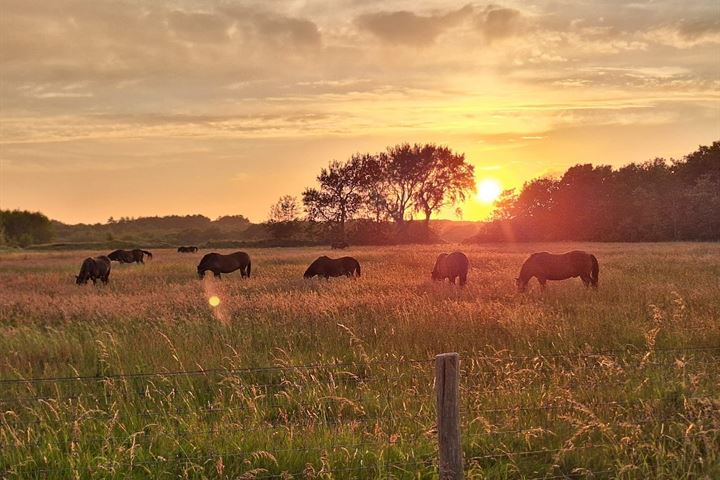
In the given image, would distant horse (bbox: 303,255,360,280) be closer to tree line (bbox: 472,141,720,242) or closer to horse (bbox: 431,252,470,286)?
horse (bbox: 431,252,470,286)

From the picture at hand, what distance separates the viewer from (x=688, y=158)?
71875mm

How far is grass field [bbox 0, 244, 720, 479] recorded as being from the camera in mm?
5047

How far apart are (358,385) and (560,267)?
12.8 metres

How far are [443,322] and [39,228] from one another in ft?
361

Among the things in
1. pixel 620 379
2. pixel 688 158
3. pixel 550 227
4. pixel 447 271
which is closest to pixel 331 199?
pixel 550 227

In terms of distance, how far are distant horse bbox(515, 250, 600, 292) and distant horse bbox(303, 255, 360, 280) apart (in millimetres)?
7827

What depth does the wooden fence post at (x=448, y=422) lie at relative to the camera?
4.00 metres

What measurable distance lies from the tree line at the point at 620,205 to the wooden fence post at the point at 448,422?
6665cm

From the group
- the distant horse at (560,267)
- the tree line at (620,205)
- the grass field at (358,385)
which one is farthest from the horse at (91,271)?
the tree line at (620,205)

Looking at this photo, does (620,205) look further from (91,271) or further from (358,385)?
(358,385)

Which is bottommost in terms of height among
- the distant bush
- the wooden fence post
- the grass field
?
the grass field

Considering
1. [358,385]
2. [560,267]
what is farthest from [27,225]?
[358,385]

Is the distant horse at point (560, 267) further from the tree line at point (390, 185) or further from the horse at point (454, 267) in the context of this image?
the tree line at point (390, 185)

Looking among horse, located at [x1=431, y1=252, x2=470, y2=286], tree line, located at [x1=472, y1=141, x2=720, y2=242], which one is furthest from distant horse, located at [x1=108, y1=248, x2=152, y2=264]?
tree line, located at [x1=472, y1=141, x2=720, y2=242]
